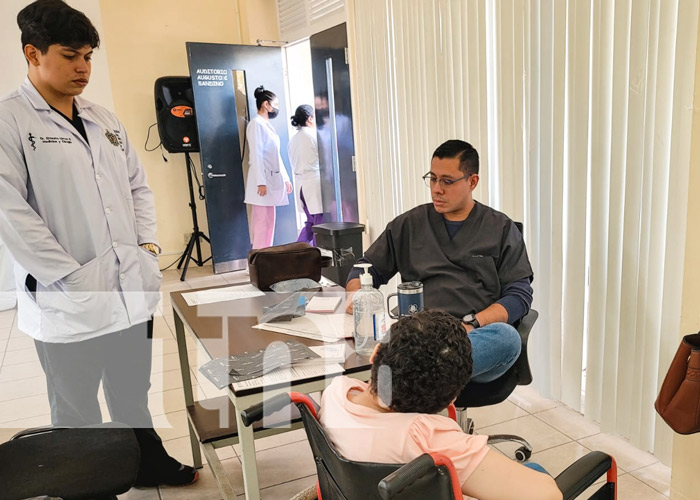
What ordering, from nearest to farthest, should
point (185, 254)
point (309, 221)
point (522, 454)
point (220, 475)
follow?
point (220, 475) → point (522, 454) → point (309, 221) → point (185, 254)

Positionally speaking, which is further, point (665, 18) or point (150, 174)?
point (150, 174)

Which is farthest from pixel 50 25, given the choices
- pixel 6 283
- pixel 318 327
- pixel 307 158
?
→ pixel 6 283

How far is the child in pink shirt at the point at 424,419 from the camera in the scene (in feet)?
3.00

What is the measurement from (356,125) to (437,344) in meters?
3.35

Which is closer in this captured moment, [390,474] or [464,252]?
[390,474]

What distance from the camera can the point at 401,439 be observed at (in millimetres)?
917

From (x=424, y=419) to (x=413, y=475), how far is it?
15cm

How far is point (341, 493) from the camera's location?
3.26ft

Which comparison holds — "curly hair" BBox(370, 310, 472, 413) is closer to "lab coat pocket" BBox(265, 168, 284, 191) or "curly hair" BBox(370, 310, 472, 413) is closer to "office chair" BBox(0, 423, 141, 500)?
"office chair" BBox(0, 423, 141, 500)

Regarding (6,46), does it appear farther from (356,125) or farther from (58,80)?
(58,80)

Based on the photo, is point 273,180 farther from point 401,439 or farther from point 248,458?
point 401,439

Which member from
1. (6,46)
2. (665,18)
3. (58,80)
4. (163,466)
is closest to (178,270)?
(6,46)

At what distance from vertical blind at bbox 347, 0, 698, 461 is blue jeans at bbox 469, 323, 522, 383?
0.59m

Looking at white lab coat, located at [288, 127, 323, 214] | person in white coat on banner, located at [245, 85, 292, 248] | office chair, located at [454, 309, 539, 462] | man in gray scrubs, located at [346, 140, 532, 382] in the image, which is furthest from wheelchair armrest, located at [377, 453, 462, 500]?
person in white coat on banner, located at [245, 85, 292, 248]
